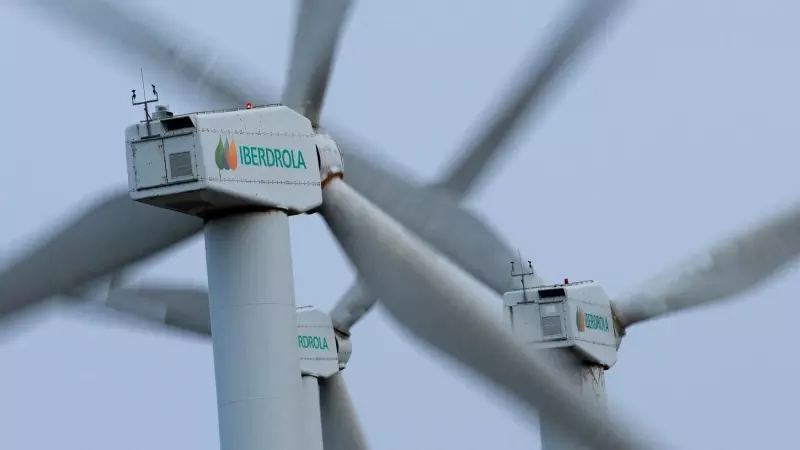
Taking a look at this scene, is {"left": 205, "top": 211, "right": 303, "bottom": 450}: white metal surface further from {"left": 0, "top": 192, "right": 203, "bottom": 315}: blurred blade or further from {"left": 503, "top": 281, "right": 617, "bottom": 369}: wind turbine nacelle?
{"left": 503, "top": 281, "right": 617, "bottom": 369}: wind turbine nacelle

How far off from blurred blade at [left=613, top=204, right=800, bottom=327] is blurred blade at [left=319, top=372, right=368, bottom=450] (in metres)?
8.44

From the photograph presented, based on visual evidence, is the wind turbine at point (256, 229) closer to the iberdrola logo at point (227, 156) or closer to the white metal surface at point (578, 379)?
the iberdrola logo at point (227, 156)

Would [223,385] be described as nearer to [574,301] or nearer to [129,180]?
[129,180]

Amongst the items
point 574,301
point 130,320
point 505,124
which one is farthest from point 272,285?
point 574,301

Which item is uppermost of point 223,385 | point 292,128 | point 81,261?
point 292,128

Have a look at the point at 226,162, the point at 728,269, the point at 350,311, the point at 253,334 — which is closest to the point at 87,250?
the point at 226,162

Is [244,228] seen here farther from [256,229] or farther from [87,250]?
[87,250]

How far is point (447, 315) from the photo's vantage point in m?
22.4

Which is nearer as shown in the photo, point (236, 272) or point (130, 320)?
point (236, 272)

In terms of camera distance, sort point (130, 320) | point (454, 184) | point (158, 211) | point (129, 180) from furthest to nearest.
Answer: point (130, 320)
point (454, 184)
point (158, 211)
point (129, 180)

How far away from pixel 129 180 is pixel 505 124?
5.56m

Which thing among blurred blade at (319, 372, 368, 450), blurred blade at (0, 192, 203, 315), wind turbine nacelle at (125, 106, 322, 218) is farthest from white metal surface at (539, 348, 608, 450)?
blurred blade at (0, 192, 203, 315)

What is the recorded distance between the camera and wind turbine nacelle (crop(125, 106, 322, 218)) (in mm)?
23375

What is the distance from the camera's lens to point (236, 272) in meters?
24.4
